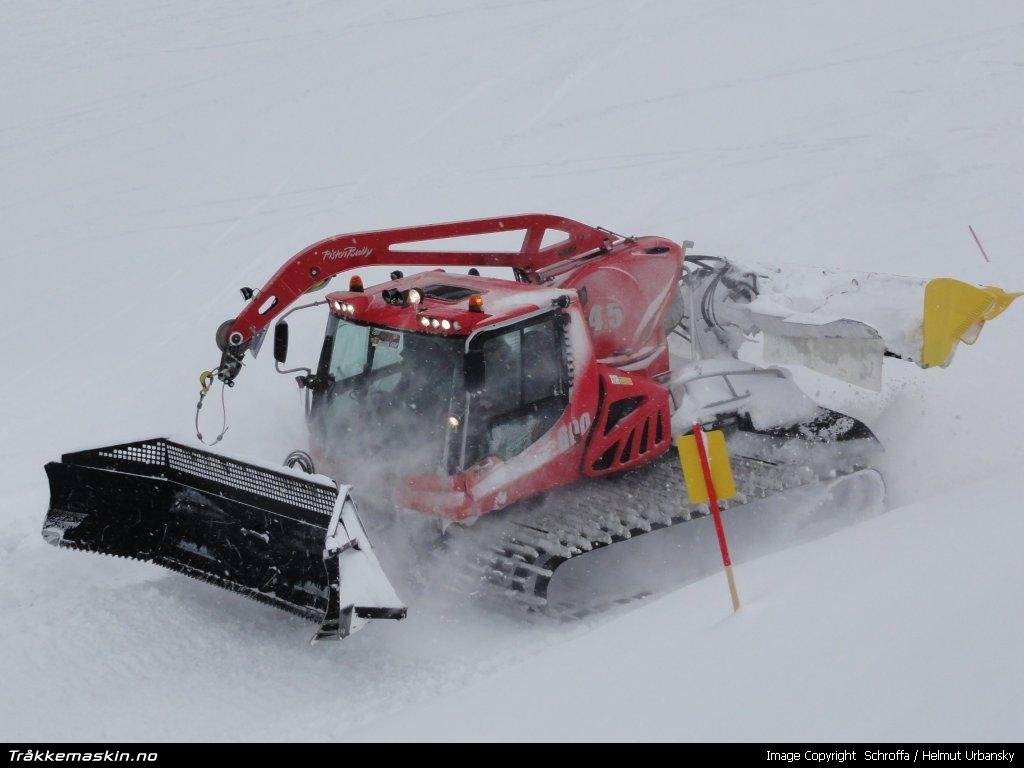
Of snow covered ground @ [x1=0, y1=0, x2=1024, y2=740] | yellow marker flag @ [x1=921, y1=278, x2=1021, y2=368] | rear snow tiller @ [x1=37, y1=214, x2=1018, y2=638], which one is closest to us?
snow covered ground @ [x1=0, y1=0, x2=1024, y2=740]

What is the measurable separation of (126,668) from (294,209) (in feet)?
32.4

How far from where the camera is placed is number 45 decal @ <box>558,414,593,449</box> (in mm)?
7543

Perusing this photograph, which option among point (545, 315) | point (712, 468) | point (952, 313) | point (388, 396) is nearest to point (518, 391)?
point (545, 315)

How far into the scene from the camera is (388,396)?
7297 millimetres

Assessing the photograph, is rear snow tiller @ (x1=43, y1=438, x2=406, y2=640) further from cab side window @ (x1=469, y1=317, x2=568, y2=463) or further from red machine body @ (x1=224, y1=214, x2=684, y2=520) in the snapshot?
cab side window @ (x1=469, y1=317, x2=568, y2=463)

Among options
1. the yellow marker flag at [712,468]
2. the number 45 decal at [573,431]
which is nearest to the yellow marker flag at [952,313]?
the number 45 decal at [573,431]

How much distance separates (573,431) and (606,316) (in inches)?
52.9

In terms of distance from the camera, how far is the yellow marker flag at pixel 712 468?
5.73 meters

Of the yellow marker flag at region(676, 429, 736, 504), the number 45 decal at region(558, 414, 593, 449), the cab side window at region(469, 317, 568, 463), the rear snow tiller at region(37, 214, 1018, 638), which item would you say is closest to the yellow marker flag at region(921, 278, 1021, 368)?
the rear snow tiller at region(37, 214, 1018, 638)

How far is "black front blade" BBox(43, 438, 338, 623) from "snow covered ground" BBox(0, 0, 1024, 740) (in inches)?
15.2

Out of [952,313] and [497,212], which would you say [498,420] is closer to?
[952,313]

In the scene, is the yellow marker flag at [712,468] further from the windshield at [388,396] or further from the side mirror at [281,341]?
the side mirror at [281,341]

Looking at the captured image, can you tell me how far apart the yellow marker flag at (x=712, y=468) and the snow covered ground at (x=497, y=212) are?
0.57m
